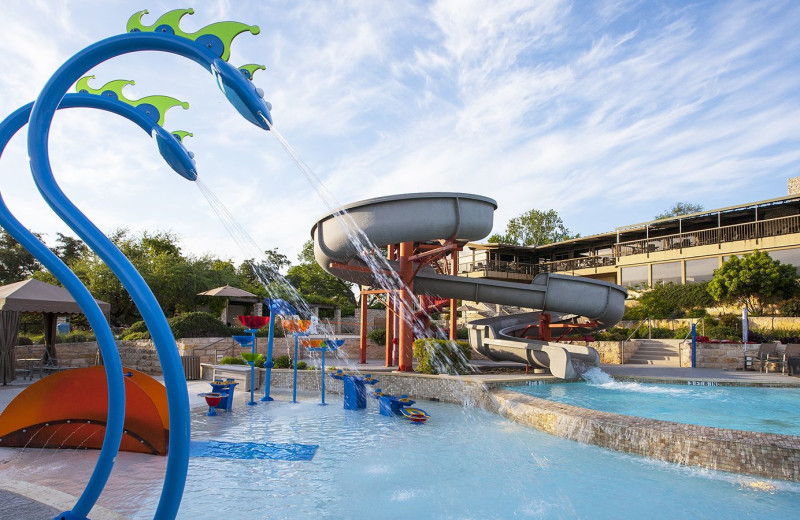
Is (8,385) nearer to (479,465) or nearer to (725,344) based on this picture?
(479,465)

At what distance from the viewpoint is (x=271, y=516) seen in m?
4.44

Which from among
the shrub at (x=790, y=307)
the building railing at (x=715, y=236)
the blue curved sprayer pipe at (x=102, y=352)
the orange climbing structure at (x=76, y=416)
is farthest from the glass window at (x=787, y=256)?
the blue curved sprayer pipe at (x=102, y=352)

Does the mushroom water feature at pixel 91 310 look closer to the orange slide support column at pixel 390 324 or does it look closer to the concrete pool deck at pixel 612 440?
the concrete pool deck at pixel 612 440

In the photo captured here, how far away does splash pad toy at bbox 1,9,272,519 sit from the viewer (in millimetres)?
2871

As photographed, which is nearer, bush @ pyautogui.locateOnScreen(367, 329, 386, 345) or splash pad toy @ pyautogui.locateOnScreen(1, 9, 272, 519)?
splash pad toy @ pyautogui.locateOnScreen(1, 9, 272, 519)

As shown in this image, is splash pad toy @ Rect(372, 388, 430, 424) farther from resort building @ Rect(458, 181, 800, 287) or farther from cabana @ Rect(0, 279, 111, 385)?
resort building @ Rect(458, 181, 800, 287)

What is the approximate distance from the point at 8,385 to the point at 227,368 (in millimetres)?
4516

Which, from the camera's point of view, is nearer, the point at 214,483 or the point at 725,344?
the point at 214,483

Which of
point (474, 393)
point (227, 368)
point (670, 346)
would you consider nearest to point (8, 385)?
point (227, 368)

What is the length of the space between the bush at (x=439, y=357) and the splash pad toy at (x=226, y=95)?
9325 millimetres

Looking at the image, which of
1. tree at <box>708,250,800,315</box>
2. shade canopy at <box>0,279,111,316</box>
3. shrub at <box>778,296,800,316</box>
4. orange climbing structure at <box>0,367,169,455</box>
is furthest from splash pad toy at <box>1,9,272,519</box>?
shrub at <box>778,296,800,316</box>

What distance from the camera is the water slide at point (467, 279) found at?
1170 centimetres

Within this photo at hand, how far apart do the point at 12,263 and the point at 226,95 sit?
43.4 m

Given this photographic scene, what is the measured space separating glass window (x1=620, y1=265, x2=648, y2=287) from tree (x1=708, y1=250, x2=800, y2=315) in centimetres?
760
